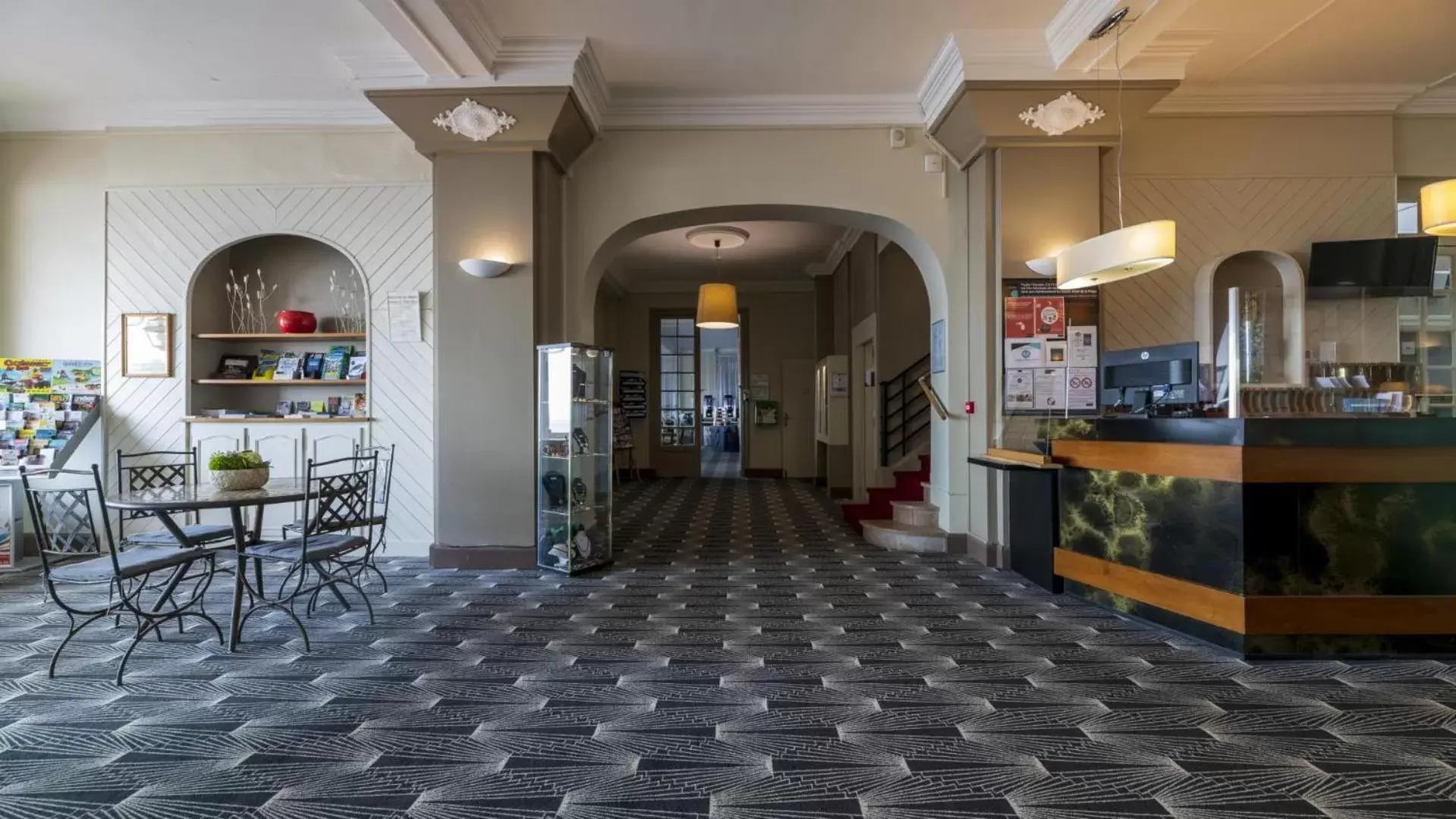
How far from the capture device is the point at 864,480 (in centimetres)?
945

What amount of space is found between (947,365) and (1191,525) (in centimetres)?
254

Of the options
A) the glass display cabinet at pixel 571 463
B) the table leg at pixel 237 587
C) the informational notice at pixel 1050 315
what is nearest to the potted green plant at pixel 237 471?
the table leg at pixel 237 587

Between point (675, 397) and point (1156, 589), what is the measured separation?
32.2 ft

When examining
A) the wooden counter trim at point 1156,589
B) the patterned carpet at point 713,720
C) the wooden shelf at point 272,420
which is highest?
the wooden shelf at point 272,420

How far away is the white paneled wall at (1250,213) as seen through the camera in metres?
5.74

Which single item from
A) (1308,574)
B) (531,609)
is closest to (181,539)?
(531,609)

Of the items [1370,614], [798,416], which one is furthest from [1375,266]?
[798,416]

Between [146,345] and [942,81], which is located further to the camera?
[146,345]

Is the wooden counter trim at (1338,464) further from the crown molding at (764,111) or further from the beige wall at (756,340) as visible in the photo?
the beige wall at (756,340)

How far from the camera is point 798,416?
12531 mm

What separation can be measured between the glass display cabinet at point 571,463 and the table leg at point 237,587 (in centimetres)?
198

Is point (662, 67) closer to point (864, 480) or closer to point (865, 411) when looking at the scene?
point (865, 411)

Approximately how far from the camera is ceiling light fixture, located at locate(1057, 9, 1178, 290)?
11.3 ft

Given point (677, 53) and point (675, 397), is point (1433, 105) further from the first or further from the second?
point (675, 397)
